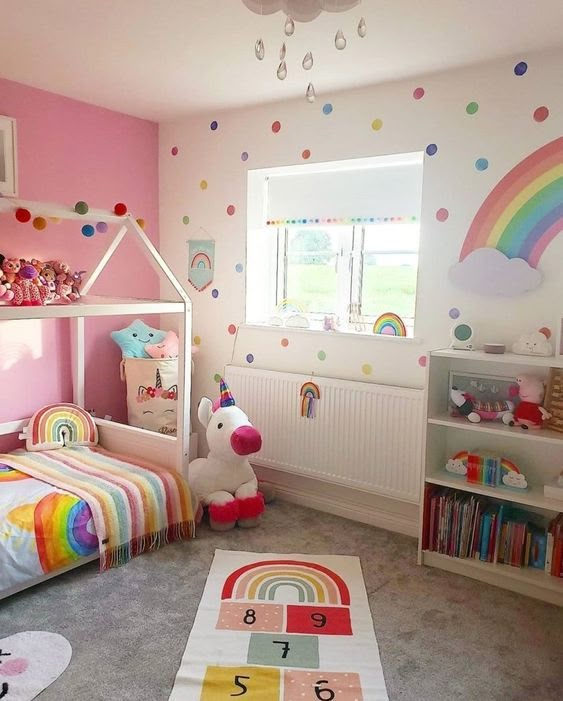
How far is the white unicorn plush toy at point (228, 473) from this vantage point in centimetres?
304

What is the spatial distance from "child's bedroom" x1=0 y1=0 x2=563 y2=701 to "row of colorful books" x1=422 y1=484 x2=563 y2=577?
1cm

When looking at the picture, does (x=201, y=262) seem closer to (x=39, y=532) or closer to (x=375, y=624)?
(x=39, y=532)

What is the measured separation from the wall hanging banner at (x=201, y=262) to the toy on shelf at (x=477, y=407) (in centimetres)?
170

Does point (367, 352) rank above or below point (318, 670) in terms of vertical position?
above

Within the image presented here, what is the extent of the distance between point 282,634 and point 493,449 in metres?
1.30

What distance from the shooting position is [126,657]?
2.07 meters

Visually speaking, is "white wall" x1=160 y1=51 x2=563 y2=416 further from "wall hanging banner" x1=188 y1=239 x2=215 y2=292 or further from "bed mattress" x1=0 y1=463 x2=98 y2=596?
"bed mattress" x1=0 y1=463 x2=98 y2=596

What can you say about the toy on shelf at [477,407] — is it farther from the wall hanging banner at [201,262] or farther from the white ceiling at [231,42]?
the wall hanging banner at [201,262]

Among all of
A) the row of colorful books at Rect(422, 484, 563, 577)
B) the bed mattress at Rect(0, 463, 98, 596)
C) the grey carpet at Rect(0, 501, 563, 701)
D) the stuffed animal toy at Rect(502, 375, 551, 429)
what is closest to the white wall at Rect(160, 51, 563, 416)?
the stuffed animal toy at Rect(502, 375, 551, 429)

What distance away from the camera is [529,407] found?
257 centimetres

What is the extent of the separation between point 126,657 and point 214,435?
128 centimetres

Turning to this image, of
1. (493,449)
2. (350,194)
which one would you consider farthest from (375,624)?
(350,194)

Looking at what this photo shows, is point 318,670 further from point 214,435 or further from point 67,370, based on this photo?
point 67,370

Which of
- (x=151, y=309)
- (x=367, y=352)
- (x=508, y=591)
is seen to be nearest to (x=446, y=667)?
(x=508, y=591)
